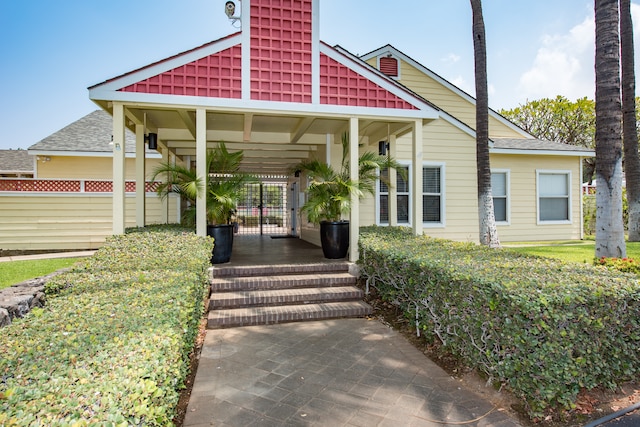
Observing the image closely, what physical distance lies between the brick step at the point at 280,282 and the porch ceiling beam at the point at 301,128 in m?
2.77

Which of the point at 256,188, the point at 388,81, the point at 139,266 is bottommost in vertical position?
the point at 139,266

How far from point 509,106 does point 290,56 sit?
26579 mm

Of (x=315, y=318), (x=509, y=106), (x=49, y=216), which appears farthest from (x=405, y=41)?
(x=509, y=106)

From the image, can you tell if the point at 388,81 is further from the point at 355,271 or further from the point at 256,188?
the point at 256,188

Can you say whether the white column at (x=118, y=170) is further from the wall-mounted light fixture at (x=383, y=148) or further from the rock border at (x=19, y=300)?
the wall-mounted light fixture at (x=383, y=148)

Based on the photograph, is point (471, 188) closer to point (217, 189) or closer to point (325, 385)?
point (217, 189)

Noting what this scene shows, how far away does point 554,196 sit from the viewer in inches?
413

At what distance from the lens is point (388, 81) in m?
6.04

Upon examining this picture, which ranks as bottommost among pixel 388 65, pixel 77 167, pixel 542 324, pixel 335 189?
pixel 542 324

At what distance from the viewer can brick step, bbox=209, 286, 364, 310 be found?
4.70m

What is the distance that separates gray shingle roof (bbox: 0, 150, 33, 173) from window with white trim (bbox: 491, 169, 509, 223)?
17258 millimetres

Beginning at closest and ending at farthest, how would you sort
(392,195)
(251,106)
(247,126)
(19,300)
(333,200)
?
1. (19,300)
2. (251,106)
3. (333,200)
4. (247,126)
5. (392,195)

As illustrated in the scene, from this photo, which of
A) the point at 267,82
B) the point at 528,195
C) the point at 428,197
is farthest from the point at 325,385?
the point at 528,195

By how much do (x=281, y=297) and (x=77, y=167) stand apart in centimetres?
988
